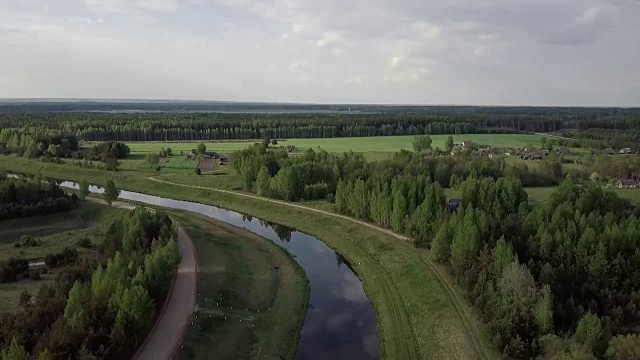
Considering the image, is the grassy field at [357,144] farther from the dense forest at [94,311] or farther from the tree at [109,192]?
the dense forest at [94,311]

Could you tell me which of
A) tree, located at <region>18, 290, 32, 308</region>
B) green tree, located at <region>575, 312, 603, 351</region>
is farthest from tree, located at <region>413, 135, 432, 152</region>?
tree, located at <region>18, 290, 32, 308</region>

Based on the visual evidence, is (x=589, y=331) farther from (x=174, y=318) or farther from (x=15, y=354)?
(x=15, y=354)

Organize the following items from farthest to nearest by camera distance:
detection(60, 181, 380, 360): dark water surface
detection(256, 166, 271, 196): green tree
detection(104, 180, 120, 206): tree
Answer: detection(256, 166, 271, 196): green tree, detection(104, 180, 120, 206): tree, detection(60, 181, 380, 360): dark water surface

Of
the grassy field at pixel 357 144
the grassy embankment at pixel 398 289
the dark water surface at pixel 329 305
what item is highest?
the grassy field at pixel 357 144

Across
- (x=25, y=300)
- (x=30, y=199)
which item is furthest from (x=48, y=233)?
(x=25, y=300)

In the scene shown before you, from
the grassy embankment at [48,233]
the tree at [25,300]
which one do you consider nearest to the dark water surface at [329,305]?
the grassy embankment at [48,233]

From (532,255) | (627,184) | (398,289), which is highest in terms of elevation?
(532,255)

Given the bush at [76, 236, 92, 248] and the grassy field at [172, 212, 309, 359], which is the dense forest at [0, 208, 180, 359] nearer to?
the grassy field at [172, 212, 309, 359]
